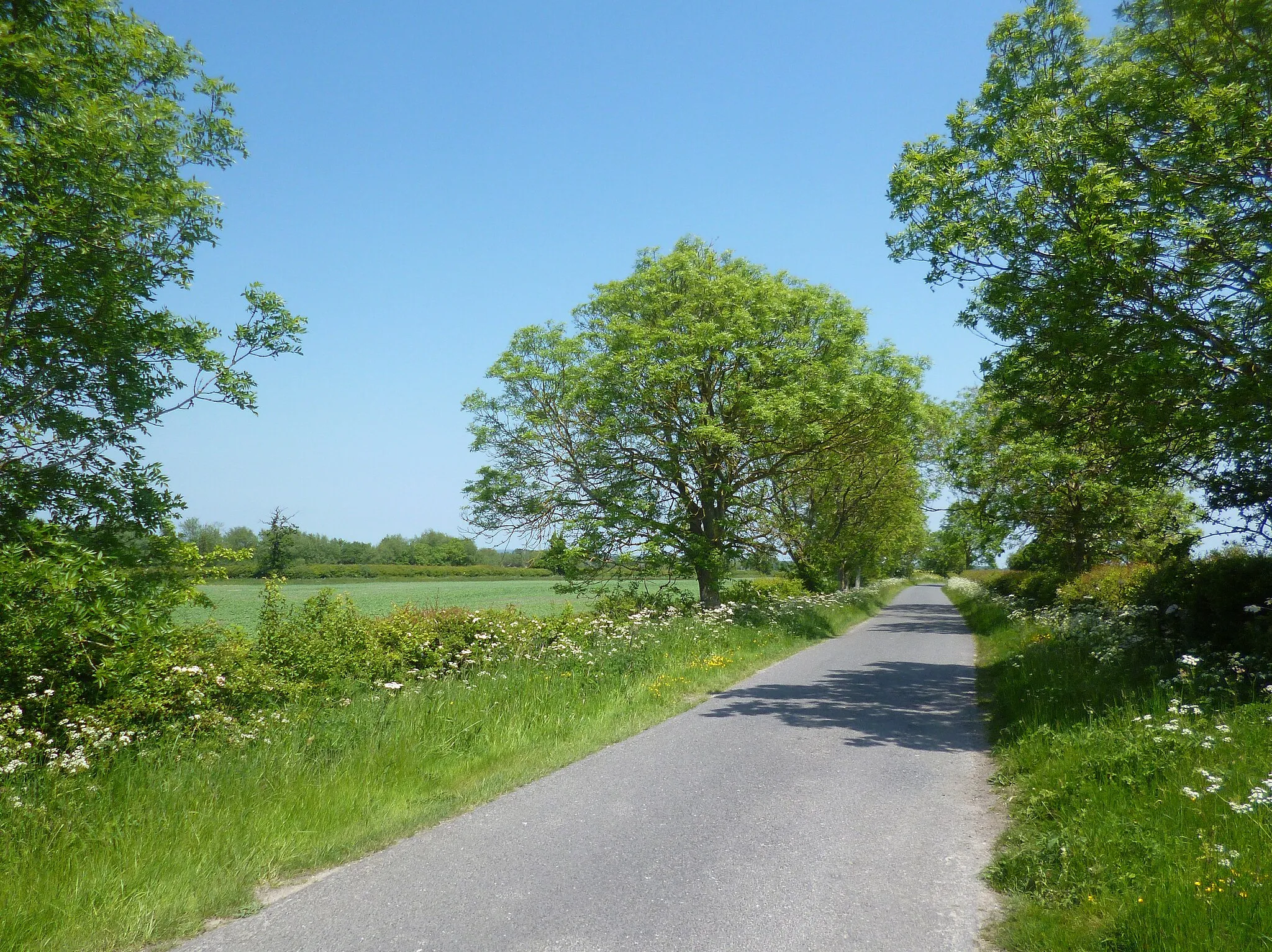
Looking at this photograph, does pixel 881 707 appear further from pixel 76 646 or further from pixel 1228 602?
pixel 76 646

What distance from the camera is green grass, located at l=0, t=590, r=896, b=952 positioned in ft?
13.2

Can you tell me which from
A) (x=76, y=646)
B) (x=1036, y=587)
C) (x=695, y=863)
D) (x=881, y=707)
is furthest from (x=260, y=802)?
(x=1036, y=587)

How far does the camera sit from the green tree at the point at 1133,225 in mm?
8312

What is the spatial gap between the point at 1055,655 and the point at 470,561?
75310 mm

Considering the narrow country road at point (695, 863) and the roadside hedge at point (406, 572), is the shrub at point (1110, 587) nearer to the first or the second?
the narrow country road at point (695, 863)

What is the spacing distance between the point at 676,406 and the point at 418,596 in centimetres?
2052

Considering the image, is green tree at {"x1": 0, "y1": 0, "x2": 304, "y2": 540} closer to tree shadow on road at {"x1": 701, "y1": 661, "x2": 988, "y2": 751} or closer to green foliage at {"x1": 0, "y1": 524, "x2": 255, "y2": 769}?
green foliage at {"x1": 0, "y1": 524, "x2": 255, "y2": 769}

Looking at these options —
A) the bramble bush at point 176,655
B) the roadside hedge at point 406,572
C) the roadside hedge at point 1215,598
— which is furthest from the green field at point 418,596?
the roadside hedge at point 1215,598

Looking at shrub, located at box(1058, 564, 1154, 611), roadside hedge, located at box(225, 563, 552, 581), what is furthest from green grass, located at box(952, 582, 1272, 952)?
roadside hedge, located at box(225, 563, 552, 581)

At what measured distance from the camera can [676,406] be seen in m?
20.1

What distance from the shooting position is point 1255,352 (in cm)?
848

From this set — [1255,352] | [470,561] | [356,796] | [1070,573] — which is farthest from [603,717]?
[470,561]

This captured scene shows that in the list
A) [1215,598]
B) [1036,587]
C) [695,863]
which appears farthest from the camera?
[1036,587]

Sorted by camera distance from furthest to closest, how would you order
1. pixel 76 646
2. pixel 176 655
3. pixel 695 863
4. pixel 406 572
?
pixel 406 572 < pixel 176 655 < pixel 76 646 < pixel 695 863
